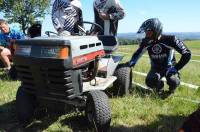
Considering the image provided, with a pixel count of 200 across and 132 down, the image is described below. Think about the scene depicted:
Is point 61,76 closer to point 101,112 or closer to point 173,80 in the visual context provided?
point 101,112

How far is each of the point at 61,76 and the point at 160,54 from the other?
3.03 meters

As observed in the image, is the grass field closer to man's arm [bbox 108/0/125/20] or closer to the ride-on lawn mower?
the ride-on lawn mower

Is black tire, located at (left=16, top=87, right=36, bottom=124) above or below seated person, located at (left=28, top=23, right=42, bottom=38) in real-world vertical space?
below

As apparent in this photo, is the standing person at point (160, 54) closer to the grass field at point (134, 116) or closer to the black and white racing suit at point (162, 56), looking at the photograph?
the black and white racing suit at point (162, 56)

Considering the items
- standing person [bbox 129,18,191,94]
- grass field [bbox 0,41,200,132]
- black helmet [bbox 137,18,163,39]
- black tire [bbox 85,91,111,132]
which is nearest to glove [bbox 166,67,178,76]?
standing person [bbox 129,18,191,94]

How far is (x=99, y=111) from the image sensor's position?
15.9 feet

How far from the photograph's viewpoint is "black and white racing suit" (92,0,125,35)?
719 centimetres

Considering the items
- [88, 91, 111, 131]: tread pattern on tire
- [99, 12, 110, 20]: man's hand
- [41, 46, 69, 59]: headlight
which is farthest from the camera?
[99, 12, 110, 20]: man's hand

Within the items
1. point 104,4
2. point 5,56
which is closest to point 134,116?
point 104,4

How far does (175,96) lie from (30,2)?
4397 cm

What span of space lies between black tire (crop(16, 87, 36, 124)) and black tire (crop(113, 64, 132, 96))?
5.71 feet

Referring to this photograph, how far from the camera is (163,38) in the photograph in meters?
7.18

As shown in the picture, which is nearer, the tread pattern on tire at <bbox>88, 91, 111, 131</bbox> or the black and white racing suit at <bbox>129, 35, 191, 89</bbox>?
the tread pattern on tire at <bbox>88, 91, 111, 131</bbox>

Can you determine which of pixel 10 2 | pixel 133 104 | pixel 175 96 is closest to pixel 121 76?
pixel 133 104
